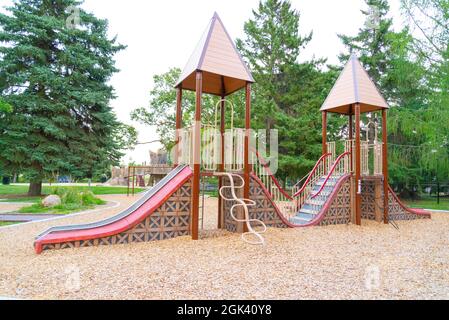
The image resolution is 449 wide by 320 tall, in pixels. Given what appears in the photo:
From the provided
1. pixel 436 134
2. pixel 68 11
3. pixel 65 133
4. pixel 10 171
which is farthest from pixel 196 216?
pixel 68 11

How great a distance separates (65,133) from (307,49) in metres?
16.1

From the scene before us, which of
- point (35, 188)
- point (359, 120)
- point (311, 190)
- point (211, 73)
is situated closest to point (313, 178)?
point (311, 190)

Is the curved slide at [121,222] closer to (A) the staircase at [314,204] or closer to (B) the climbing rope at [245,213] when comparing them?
(B) the climbing rope at [245,213]

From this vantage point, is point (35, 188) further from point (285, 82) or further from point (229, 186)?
point (285, 82)

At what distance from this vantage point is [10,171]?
14.7 m

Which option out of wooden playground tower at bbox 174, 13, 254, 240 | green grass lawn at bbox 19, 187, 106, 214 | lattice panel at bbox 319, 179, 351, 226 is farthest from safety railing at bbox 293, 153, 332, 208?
green grass lawn at bbox 19, 187, 106, 214

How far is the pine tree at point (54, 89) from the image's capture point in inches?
566

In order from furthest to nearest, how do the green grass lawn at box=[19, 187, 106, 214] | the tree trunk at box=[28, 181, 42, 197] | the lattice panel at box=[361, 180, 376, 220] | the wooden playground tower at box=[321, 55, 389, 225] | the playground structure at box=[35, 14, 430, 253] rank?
the tree trunk at box=[28, 181, 42, 197]
the green grass lawn at box=[19, 187, 106, 214]
the lattice panel at box=[361, 180, 376, 220]
the wooden playground tower at box=[321, 55, 389, 225]
the playground structure at box=[35, 14, 430, 253]

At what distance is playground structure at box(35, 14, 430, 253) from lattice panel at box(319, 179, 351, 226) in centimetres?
3

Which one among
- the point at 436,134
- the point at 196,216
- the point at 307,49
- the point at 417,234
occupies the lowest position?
the point at 417,234

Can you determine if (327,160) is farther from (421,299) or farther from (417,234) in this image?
(421,299)

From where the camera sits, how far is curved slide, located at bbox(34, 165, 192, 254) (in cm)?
508

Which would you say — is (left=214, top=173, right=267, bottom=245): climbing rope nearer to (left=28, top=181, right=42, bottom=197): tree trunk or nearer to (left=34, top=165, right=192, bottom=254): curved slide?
(left=34, top=165, right=192, bottom=254): curved slide

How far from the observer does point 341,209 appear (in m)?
8.51
